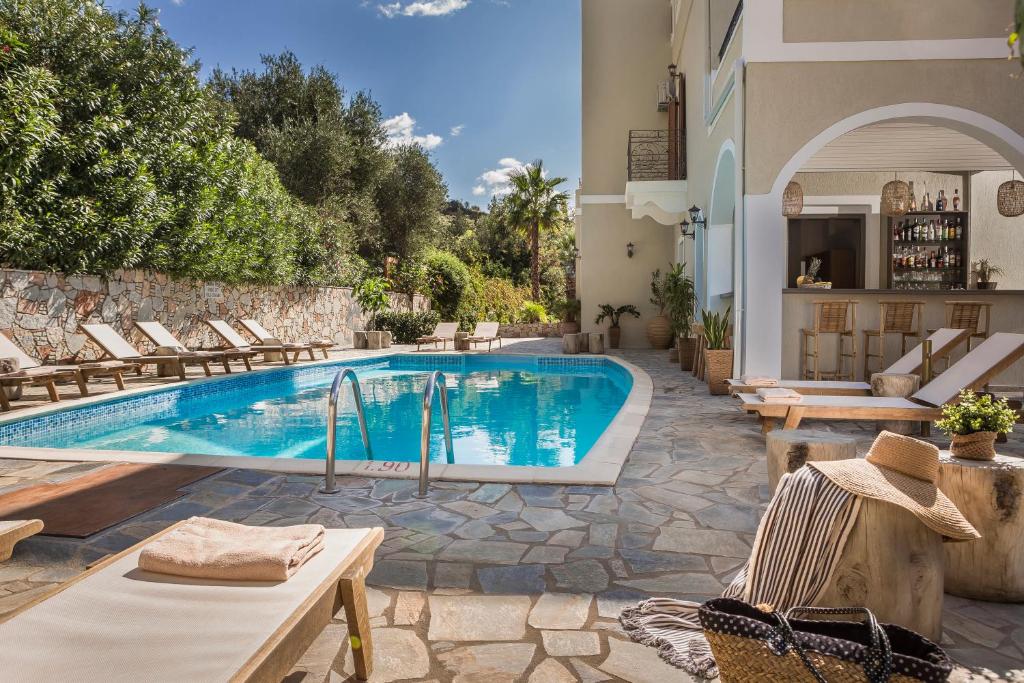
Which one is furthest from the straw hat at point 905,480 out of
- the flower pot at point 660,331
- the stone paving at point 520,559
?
the flower pot at point 660,331

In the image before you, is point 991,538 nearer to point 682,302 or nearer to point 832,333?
point 832,333

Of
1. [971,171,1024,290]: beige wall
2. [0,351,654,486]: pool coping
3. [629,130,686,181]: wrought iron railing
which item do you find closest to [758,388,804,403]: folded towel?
[0,351,654,486]: pool coping

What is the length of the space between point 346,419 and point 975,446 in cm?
695

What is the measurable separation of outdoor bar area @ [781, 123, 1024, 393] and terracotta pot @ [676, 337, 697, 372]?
204 centimetres

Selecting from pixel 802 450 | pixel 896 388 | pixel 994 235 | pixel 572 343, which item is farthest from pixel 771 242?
pixel 572 343

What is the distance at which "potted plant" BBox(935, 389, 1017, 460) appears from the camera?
2740 mm

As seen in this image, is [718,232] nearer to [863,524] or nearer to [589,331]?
[589,331]

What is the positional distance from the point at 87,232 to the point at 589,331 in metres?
10.8

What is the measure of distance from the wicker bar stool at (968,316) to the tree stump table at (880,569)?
6.03 metres

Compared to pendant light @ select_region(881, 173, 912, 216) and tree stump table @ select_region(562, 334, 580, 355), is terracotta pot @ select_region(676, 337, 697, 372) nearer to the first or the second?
tree stump table @ select_region(562, 334, 580, 355)

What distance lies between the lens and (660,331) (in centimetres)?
1499

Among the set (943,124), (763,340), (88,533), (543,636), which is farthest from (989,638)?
(943,124)

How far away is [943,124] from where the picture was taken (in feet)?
23.7

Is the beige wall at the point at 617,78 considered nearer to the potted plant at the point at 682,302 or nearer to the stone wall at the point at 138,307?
the potted plant at the point at 682,302
